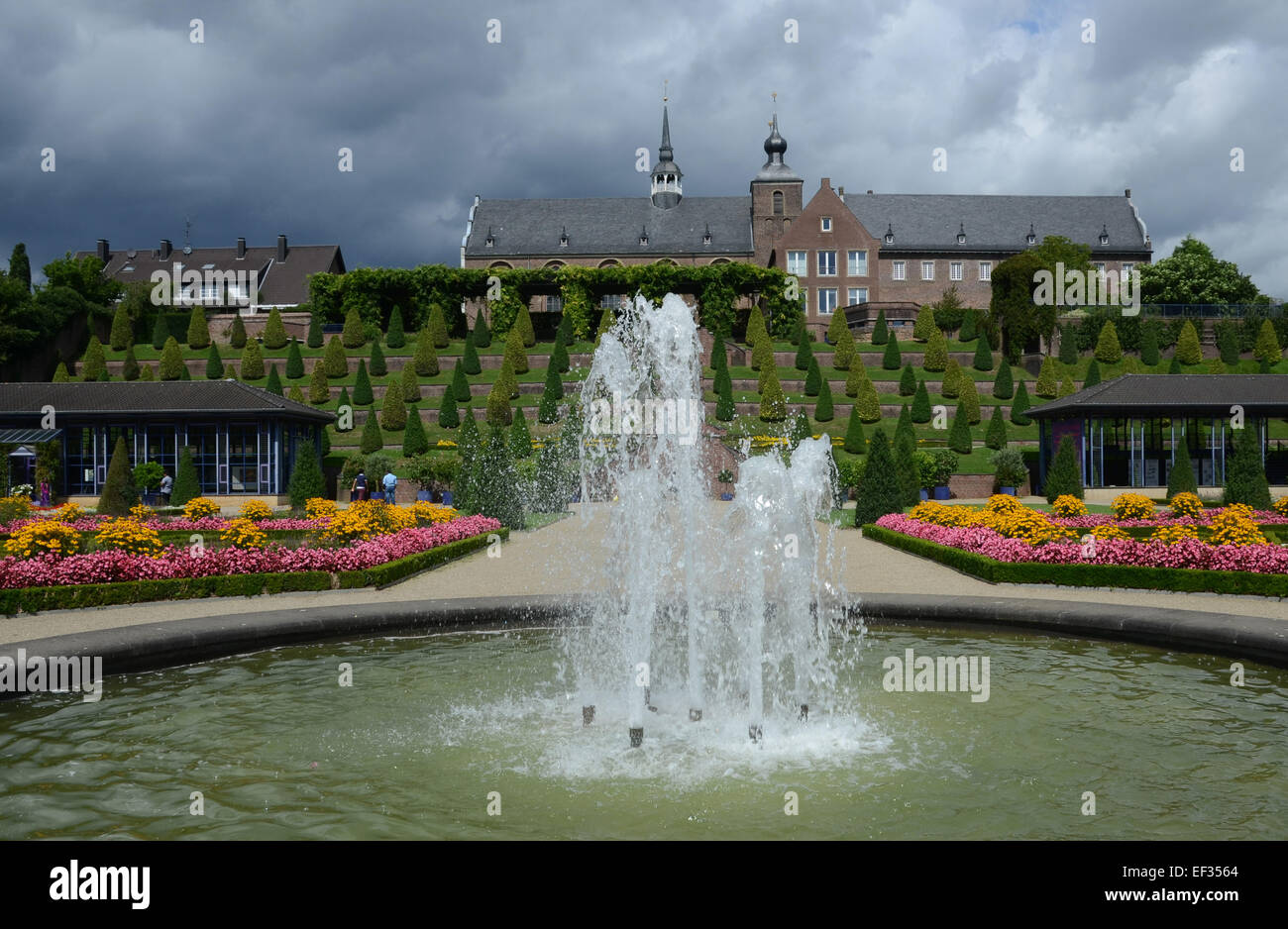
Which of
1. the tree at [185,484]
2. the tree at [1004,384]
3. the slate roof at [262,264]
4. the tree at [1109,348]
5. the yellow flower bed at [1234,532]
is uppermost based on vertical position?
the slate roof at [262,264]

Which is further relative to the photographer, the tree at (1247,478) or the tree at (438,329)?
the tree at (438,329)

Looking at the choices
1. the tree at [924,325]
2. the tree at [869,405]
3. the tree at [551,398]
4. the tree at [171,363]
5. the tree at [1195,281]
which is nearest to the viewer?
the tree at [551,398]

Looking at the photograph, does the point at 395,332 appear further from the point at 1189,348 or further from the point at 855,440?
the point at 1189,348

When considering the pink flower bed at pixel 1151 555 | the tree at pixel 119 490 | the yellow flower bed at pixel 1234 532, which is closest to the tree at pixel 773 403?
the tree at pixel 119 490

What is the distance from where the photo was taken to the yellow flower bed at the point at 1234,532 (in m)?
13.7

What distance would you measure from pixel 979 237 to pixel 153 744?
71.2 m

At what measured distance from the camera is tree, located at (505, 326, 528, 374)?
163 ft

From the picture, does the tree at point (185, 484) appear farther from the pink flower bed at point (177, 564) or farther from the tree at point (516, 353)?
the tree at point (516, 353)

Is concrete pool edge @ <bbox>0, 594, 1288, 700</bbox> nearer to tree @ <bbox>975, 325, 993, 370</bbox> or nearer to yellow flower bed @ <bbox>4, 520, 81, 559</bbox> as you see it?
yellow flower bed @ <bbox>4, 520, 81, 559</bbox>

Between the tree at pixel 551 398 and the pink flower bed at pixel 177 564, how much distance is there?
28132 millimetres

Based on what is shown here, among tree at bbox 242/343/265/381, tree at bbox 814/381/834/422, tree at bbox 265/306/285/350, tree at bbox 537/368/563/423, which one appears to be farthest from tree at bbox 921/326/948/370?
tree at bbox 265/306/285/350

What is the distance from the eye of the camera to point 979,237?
69625 millimetres

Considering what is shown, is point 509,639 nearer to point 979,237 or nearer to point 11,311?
point 11,311

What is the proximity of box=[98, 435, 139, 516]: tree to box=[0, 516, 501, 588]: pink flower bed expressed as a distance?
1340 cm
